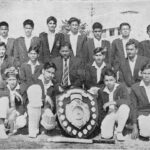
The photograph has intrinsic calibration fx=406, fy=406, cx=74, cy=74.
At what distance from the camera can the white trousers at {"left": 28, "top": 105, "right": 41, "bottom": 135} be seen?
15.6 feet

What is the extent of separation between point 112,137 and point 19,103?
1162 millimetres

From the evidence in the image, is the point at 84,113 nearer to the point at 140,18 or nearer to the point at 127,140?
the point at 127,140

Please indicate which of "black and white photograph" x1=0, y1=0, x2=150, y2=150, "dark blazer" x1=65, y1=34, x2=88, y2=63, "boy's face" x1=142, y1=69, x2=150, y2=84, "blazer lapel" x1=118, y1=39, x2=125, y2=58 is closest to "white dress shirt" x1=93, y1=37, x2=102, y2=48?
"black and white photograph" x1=0, y1=0, x2=150, y2=150

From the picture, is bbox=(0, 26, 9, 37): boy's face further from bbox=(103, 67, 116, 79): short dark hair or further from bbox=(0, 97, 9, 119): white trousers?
bbox=(103, 67, 116, 79): short dark hair

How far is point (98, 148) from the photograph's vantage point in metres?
4.66

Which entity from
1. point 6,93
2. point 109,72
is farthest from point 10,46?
point 109,72

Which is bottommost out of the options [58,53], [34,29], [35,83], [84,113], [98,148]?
[98,148]

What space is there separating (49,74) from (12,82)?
0.46 meters

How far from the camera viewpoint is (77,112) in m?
4.75

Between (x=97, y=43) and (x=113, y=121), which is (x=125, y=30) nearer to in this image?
(x=97, y=43)

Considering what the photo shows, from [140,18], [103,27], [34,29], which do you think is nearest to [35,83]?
[34,29]

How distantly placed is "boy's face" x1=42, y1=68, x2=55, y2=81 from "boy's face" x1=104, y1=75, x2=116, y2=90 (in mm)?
623

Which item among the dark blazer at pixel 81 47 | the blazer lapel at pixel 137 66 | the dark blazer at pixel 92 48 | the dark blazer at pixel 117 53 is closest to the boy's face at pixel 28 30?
the dark blazer at pixel 81 47

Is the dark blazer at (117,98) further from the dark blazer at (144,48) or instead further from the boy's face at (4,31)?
the boy's face at (4,31)
